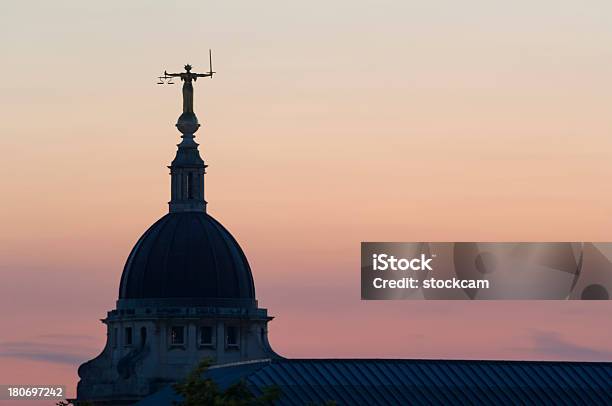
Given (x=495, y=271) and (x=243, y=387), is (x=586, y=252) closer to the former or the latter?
(x=495, y=271)

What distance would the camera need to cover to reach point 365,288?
193 meters

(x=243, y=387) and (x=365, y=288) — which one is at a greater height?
(x=365, y=288)

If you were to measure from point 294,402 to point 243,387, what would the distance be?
48.6 metres

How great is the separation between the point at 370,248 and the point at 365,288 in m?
4.27

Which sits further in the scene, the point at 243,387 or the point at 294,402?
the point at 294,402

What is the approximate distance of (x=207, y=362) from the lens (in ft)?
Result: 487

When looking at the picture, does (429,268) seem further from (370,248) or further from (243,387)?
(243,387)

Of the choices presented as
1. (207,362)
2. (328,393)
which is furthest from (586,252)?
(207,362)

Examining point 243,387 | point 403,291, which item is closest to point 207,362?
point 243,387

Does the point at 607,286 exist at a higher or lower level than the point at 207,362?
higher

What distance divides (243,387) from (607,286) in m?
52.4

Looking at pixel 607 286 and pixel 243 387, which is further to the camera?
pixel 607 286

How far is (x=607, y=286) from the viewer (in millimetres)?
197000

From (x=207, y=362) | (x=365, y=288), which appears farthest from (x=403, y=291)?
(x=207, y=362)
